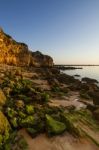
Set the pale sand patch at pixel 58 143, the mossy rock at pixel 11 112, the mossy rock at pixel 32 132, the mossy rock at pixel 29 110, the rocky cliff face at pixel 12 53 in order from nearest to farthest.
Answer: the pale sand patch at pixel 58 143
the mossy rock at pixel 32 132
the mossy rock at pixel 11 112
the mossy rock at pixel 29 110
the rocky cliff face at pixel 12 53

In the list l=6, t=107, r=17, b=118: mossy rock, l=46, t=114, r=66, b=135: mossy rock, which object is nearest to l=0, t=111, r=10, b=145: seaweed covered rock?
l=6, t=107, r=17, b=118: mossy rock

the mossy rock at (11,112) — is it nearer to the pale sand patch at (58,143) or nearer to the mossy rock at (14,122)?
the mossy rock at (14,122)

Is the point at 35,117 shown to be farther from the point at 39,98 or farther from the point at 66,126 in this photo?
the point at 39,98

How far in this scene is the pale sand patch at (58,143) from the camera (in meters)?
Answer: 7.81

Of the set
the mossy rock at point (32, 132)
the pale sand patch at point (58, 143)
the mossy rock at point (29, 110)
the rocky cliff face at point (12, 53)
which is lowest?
the pale sand patch at point (58, 143)

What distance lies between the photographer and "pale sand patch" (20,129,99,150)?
781 cm

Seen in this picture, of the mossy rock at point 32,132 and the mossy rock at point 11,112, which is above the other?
the mossy rock at point 11,112

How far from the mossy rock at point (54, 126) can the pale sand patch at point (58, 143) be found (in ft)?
0.69

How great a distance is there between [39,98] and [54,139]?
4.92 metres

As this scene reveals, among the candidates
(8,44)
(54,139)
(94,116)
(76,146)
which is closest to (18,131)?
(54,139)

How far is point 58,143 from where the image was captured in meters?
8.02

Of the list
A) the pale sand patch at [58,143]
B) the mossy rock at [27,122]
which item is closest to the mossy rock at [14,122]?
the mossy rock at [27,122]

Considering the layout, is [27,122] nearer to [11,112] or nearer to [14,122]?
[14,122]

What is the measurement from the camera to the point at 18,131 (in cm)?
859
